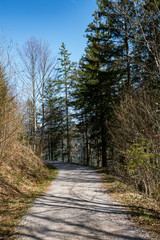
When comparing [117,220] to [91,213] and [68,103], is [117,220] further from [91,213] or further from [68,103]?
[68,103]

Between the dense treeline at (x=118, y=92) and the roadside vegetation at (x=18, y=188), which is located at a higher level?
the dense treeline at (x=118, y=92)

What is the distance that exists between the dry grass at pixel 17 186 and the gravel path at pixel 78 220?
13.6 inches

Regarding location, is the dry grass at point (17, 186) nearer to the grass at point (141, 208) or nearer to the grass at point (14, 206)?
the grass at point (14, 206)

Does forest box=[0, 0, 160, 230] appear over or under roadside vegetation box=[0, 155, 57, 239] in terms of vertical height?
over

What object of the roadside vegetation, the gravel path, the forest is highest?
the forest

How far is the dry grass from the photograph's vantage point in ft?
14.7

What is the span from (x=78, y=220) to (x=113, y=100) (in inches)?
355

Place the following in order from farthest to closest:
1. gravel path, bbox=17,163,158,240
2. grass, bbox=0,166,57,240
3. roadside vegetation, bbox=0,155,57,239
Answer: roadside vegetation, bbox=0,155,57,239 < grass, bbox=0,166,57,240 < gravel path, bbox=17,163,158,240

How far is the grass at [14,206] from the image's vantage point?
399 centimetres

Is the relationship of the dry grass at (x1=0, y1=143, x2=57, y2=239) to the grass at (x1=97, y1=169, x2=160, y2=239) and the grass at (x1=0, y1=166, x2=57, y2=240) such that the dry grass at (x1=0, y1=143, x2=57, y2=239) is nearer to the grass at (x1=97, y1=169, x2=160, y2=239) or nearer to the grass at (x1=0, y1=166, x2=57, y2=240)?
the grass at (x1=0, y1=166, x2=57, y2=240)

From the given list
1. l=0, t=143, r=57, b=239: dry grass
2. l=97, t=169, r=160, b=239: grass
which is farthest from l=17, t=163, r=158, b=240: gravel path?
l=0, t=143, r=57, b=239: dry grass

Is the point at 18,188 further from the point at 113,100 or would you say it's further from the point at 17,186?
the point at 113,100

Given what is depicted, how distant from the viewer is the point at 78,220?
4.42 metres

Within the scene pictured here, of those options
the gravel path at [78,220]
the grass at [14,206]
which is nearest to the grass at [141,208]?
the gravel path at [78,220]
